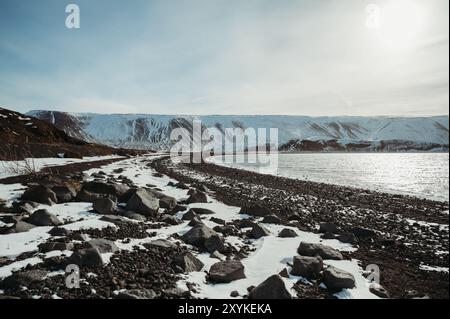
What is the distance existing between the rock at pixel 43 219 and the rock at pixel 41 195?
2.81 m

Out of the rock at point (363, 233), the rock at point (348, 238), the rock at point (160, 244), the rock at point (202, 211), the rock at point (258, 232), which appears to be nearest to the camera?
the rock at point (160, 244)

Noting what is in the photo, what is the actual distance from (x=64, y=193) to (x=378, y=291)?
39.9ft

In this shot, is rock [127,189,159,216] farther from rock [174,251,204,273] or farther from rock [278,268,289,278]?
rock [278,268,289,278]

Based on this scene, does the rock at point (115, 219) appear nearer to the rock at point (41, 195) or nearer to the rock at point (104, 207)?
the rock at point (104, 207)

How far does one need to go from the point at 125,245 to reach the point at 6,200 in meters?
7.22

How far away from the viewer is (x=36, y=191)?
12.7 metres

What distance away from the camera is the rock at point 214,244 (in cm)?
862

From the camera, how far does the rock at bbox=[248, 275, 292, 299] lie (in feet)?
18.9

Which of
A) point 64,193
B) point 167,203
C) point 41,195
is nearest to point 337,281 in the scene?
point 167,203

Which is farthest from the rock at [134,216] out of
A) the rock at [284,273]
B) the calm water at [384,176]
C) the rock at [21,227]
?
the calm water at [384,176]

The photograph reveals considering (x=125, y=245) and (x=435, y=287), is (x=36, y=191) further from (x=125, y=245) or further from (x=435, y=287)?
(x=435, y=287)

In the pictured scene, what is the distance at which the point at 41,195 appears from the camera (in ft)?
41.5

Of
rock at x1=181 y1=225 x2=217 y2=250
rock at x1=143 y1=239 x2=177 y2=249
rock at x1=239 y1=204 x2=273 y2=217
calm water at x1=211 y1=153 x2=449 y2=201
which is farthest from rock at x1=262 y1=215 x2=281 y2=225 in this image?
calm water at x1=211 y1=153 x2=449 y2=201
